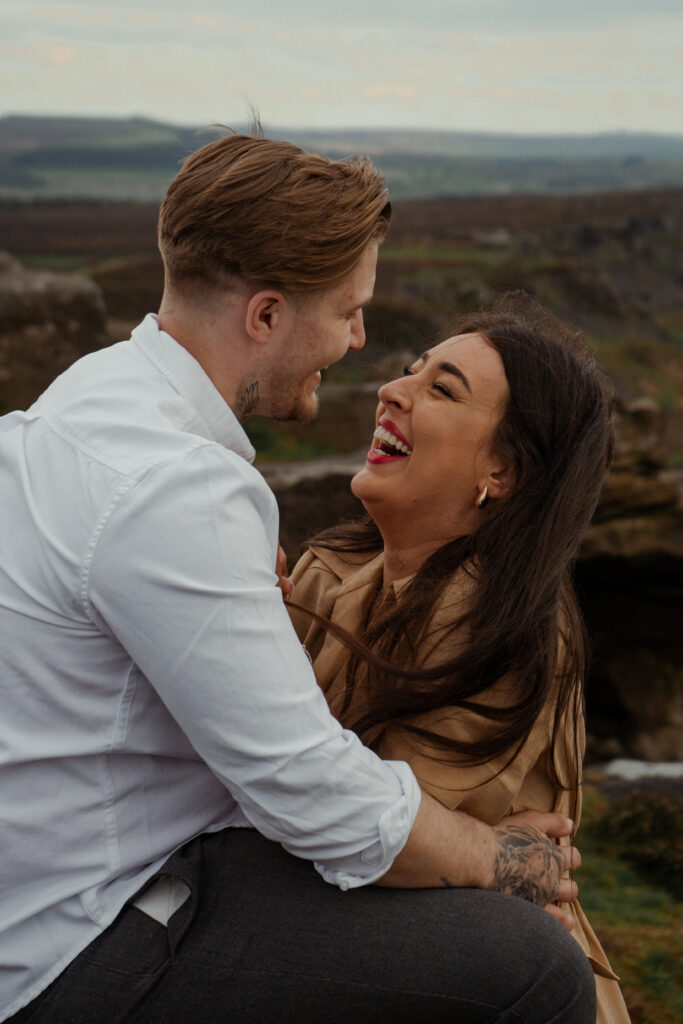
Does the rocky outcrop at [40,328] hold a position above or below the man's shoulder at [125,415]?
below

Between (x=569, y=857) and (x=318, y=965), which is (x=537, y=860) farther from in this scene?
(x=318, y=965)

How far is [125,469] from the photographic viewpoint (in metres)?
2.08

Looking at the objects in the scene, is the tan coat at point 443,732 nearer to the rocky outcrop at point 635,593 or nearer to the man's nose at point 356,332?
the man's nose at point 356,332

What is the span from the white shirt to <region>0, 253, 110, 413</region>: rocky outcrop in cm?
830

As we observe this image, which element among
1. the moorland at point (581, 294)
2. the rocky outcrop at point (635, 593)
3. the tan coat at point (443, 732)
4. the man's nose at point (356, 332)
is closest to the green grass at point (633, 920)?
the moorland at point (581, 294)

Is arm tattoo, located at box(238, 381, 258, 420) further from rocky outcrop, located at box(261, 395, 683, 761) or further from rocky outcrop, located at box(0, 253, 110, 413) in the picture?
rocky outcrop, located at box(0, 253, 110, 413)

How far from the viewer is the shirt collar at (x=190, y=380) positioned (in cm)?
246

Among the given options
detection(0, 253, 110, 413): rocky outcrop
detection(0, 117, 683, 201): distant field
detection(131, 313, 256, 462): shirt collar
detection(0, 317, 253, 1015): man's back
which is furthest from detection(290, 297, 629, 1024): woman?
detection(0, 253, 110, 413): rocky outcrop

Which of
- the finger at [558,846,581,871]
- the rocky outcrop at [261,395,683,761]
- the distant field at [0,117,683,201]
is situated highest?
the finger at [558,846,581,871]

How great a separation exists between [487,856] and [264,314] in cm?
136

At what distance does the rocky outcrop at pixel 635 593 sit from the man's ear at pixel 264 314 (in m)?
5.49

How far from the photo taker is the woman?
2.63m

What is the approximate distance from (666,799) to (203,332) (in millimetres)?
4797

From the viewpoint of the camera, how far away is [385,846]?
84.5 inches
